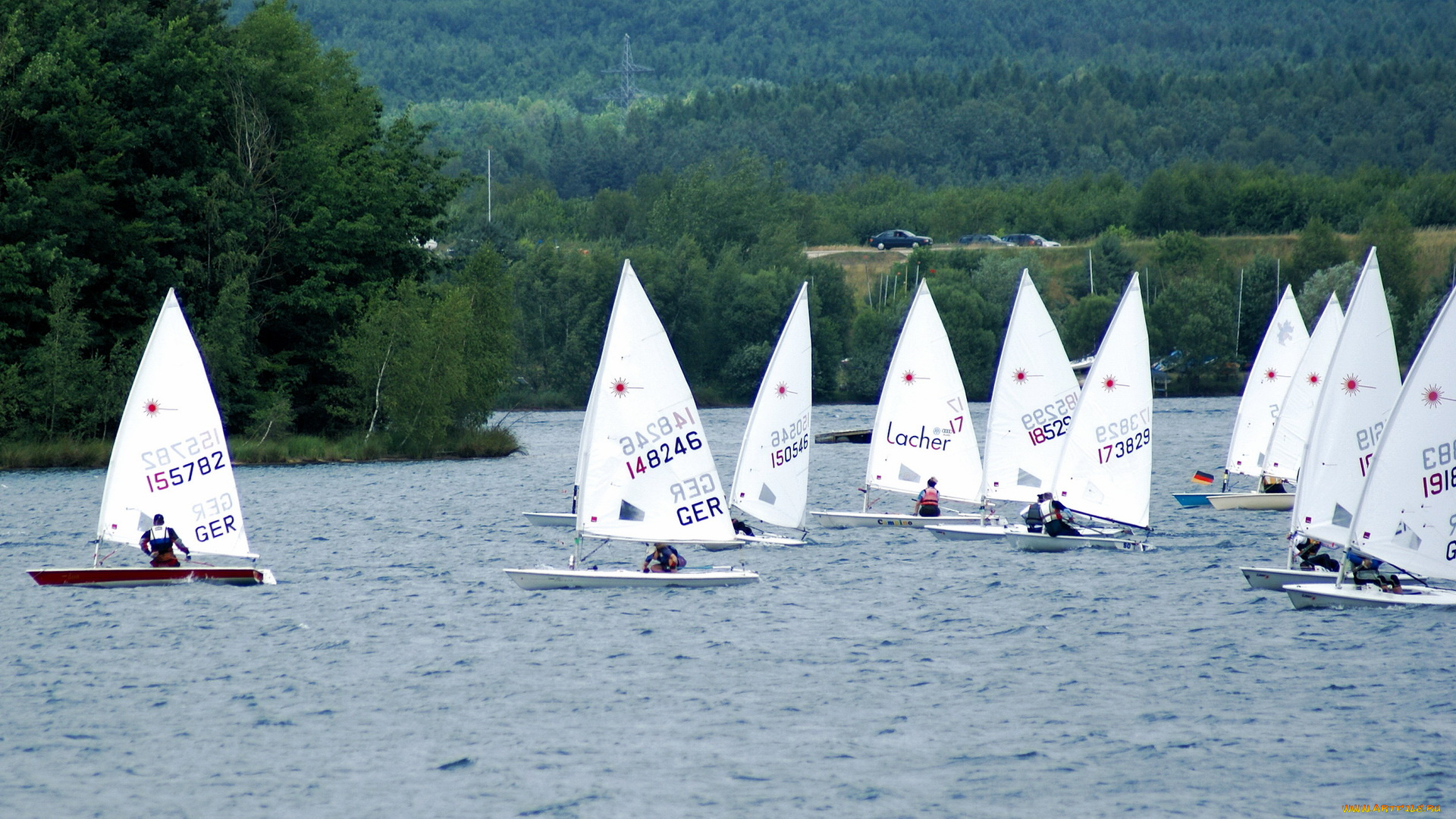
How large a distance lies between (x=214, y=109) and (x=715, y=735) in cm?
5008

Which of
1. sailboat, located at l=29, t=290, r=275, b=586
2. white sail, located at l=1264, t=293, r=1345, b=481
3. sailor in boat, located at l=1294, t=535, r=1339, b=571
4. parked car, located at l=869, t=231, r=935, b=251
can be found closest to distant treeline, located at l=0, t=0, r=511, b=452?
sailboat, located at l=29, t=290, r=275, b=586

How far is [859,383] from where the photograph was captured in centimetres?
10831

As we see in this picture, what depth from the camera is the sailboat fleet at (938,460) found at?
26422mm

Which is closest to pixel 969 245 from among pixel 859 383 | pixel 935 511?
pixel 859 383

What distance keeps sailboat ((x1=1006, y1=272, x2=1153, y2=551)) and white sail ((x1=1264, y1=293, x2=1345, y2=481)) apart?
31.7 ft

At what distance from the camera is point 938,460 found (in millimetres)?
40000

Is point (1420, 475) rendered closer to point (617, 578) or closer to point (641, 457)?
point (641, 457)

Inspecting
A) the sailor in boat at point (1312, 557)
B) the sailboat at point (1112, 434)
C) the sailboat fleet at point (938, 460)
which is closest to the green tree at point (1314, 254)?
the sailboat fleet at point (938, 460)

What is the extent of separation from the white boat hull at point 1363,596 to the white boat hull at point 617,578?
9.66m

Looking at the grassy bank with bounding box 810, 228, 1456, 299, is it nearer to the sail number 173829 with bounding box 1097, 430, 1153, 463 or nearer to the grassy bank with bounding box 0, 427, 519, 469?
the grassy bank with bounding box 0, 427, 519, 469

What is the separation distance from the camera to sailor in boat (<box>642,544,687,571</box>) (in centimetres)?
3027

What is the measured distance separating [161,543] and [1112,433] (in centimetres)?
1965

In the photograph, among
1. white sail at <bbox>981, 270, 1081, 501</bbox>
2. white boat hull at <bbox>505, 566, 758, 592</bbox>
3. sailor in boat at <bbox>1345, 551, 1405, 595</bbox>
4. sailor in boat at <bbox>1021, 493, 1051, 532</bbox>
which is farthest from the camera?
white sail at <bbox>981, 270, 1081, 501</bbox>

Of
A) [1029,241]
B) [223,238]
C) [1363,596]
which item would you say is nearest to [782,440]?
[1363,596]
